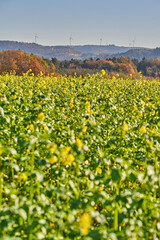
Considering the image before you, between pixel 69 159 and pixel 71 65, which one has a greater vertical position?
pixel 69 159

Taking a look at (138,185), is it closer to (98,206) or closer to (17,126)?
(98,206)

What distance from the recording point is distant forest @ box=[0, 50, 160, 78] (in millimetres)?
32219

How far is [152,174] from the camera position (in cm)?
208

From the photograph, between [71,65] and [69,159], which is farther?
[71,65]

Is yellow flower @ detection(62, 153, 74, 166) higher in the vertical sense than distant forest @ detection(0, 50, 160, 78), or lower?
higher

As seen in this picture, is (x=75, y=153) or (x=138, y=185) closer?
(x=75, y=153)

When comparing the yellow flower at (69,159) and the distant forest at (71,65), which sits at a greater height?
the yellow flower at (69,159)

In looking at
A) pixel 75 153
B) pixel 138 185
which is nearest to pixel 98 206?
pixel 138 185

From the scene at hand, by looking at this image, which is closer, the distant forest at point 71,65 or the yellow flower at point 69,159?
the yellow flower at point 69,159

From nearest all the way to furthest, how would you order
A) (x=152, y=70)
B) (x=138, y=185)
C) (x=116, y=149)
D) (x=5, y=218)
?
(x=5, y=218) → (x=138, y=185) → (x=116, y=149) → (x=152, y=70)

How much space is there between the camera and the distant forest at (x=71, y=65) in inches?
1268

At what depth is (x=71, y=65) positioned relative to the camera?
5741cm

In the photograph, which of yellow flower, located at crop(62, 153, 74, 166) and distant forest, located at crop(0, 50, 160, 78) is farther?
distant forest, located at crop(0, 50, 160, 78)

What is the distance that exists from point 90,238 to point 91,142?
2.42 meters
